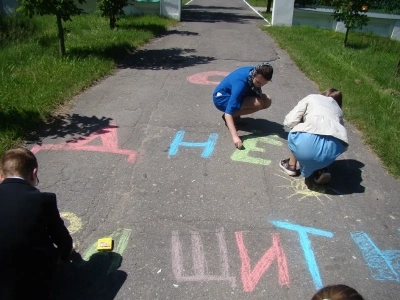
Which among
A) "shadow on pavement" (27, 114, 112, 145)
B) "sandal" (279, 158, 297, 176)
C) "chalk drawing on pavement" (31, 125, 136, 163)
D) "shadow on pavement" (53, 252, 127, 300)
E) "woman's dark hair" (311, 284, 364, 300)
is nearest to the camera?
"woman's dark hair" (311, 284, 364, 300)

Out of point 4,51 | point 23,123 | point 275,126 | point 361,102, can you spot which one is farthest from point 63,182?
point 4,51

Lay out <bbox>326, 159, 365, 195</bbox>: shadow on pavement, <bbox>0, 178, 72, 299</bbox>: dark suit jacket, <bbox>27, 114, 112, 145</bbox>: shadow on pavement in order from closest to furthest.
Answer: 1. <bbox>0, 178, 72, 299</bbox>: dark suit jacket
2. <bbox>326, 159, 365, 195</bbox>: shadow on pavement
3. <bbox>27, 114, 112, 145</bbox>: shadow on pavement

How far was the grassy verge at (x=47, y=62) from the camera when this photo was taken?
4941mm

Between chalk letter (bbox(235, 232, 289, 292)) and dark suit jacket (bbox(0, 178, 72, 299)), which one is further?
chalk letter (bbox(235, 232, 289, 292))

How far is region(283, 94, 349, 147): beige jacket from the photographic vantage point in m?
3.60

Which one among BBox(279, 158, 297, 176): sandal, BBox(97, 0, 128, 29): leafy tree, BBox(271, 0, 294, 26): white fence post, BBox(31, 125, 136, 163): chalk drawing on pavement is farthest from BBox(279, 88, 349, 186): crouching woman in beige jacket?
BBox(271, 0, 294, 26): white fence post

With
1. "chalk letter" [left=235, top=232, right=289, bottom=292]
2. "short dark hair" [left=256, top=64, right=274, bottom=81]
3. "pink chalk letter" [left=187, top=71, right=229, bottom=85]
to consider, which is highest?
"short dark hair" [left=256, top=64, right=274, bottom=81]

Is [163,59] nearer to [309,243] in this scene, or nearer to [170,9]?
[309,243]

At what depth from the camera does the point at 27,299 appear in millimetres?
2096

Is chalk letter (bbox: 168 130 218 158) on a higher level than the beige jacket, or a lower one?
lower

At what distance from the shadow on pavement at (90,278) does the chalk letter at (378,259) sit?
5.99 ft

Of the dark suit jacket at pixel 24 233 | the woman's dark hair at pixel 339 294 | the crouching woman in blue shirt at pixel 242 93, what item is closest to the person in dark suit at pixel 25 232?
the dark suit jacket at pixel 24 233

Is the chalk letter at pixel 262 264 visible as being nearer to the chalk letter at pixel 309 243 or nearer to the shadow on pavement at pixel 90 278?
the chalk letter at pixel 309 243

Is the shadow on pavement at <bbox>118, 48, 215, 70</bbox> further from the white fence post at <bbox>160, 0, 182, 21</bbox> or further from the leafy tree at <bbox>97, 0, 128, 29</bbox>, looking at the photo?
the white fence post at <bbox>160, 0, 182, 21</bbox>
